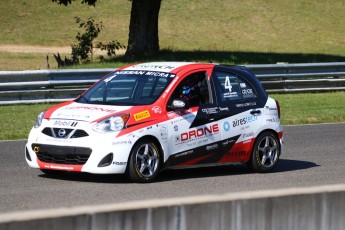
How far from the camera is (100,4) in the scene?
5484 centimetres

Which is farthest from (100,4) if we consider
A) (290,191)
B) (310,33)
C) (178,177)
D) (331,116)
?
(290,191)

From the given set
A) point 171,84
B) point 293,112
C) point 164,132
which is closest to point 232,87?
point 171,84

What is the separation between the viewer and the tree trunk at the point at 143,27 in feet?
102

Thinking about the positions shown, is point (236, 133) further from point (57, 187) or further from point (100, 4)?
point (100, 4)

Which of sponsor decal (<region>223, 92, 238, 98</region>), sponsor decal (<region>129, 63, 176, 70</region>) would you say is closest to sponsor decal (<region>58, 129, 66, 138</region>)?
sponsor decal (<region>129, 63, 176, 70</region>)

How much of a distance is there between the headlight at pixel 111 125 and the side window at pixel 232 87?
1.77 m

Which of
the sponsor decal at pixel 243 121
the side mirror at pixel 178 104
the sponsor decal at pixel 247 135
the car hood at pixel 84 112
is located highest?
the side mirror at pixel 178 104

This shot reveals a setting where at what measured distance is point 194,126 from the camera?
11211mm

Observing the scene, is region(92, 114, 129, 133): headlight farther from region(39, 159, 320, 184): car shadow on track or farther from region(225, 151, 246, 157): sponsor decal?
region(225, 151, 246, 157): sponsor decal

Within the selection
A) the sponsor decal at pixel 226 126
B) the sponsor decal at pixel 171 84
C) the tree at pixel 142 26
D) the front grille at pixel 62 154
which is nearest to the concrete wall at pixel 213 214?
the front grille at pixel 62 154

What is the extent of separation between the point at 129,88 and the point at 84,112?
91 cm

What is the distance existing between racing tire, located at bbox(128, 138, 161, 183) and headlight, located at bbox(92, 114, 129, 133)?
295 mm

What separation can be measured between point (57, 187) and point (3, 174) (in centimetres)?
133

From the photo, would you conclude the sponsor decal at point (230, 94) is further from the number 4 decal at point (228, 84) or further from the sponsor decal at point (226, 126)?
the sponsor decal at point (226, 126)
